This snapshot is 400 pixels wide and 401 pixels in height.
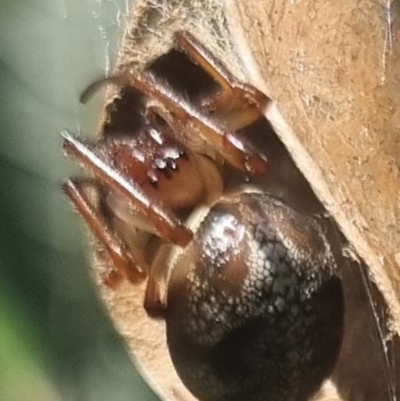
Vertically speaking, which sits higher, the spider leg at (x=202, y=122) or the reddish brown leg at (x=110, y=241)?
the spider leg at (x=202, y=122)

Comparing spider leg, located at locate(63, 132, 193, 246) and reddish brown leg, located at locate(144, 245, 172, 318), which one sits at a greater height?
spider leg, located at locate(63, 132, 193, 246)

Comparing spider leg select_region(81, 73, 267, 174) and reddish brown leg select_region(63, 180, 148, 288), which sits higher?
spider leg select_region(81, 73, 267, 174)

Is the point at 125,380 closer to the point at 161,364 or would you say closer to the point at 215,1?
the point at 161,364

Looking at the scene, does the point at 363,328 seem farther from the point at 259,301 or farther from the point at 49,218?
the point at 49,218

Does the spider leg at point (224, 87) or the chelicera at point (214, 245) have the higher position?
the spider leg at point (224, 87)
